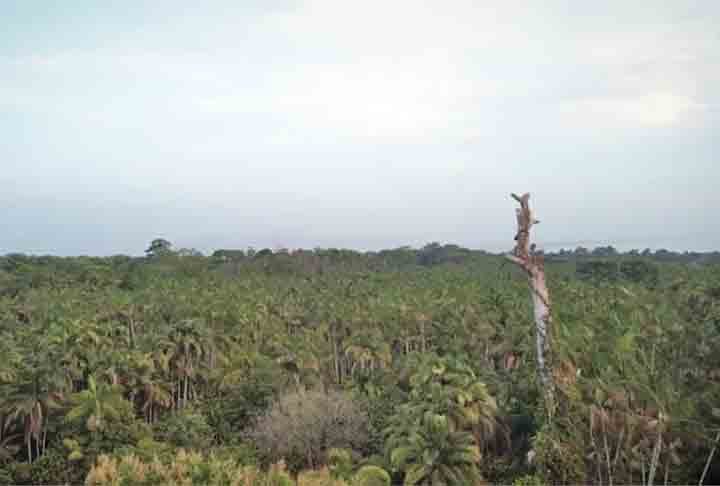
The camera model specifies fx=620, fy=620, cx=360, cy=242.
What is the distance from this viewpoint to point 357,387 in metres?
33.9

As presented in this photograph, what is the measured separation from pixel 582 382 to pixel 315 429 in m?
17.9

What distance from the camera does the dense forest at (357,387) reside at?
345 inches

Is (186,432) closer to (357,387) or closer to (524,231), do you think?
(357,387)

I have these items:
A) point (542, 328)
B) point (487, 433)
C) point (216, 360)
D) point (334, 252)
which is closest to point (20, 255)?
point (334, 252)

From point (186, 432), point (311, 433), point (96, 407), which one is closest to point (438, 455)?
point (311, 433)

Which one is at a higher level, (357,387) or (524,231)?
(524,231)

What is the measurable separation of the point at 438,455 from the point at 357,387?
48.9 ft

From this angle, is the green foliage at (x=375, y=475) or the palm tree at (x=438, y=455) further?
the green foliage at (x=375, y=475)

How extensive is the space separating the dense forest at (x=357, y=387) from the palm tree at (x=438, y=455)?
69 mm

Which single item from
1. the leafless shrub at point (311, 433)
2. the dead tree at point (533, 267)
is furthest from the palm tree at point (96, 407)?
the dead tree at point (533, 267)

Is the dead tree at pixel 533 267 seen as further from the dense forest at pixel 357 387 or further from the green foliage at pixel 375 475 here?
the green foliage at pixel 375 475

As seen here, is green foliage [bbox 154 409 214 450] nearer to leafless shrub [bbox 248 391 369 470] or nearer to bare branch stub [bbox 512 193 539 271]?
leafless shrub [bbox 248 391 369 470]

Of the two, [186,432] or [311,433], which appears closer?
[311,433]

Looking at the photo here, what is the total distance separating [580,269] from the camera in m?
75.3
